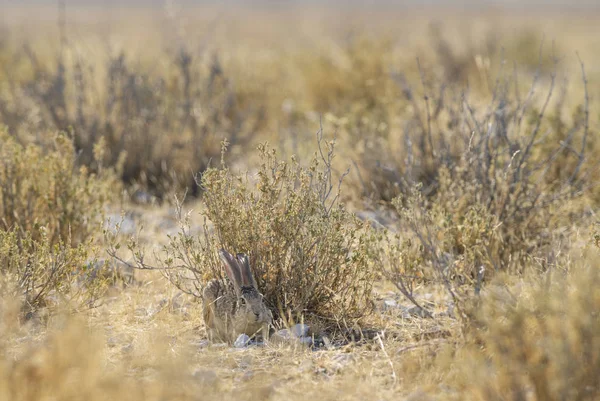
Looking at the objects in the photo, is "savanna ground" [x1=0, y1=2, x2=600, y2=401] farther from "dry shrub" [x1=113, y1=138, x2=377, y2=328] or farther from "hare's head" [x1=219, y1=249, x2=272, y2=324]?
"hare's head" [x1=219, y1=249, x2=272, y2=324]

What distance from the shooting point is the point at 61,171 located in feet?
14.8

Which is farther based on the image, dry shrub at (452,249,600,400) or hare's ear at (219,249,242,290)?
hare's ear at (219,249,242,290)

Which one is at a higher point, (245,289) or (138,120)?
(138,120)

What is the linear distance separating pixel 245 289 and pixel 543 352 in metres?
1.31

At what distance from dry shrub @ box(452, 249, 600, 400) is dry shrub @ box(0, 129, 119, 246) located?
2.56 m

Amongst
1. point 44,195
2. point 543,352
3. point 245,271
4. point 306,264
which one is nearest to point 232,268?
point 245,271

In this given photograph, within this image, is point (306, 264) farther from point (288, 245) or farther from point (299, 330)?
point (299, 330)

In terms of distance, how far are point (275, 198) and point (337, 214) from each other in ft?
1.03

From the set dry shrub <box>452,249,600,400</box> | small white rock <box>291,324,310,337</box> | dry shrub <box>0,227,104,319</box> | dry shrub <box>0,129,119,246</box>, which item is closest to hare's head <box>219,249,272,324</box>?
small white rock <box>291,324,310,337</box>

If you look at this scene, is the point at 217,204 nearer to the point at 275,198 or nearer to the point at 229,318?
the point at 275,198

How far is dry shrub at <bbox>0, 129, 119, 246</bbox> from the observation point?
4.43 meters

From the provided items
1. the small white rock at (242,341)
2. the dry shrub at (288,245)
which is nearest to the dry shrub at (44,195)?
the dry shrub at (288,245)

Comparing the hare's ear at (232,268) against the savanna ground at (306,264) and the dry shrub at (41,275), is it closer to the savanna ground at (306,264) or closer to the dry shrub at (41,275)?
the savanna ground at (306,264)

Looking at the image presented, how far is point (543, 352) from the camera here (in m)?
2.58
